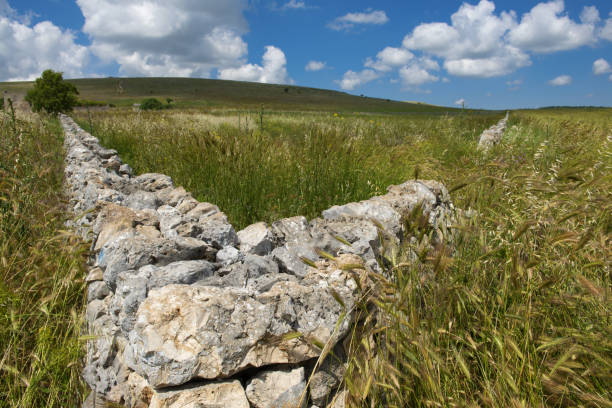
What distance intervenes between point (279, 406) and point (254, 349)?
27 centimetres

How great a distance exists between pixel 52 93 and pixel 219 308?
35410 mm

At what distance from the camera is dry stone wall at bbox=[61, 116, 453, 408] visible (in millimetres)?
1477

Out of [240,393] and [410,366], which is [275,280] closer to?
[240,393]

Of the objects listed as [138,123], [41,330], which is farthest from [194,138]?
[138,123]

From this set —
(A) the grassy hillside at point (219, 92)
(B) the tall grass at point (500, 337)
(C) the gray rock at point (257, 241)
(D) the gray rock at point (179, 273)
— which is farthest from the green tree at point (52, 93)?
(A) the grassy hillside at point (219, 92)

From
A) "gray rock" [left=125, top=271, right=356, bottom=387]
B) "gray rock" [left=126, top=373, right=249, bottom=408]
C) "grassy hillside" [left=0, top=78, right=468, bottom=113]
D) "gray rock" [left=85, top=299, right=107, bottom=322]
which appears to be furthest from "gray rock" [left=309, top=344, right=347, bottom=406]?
"grassy hillside" [left=0, top=78, right=468, bottom=113]

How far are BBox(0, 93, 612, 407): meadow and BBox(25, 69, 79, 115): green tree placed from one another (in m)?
29.6

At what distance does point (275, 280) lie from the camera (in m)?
1.87

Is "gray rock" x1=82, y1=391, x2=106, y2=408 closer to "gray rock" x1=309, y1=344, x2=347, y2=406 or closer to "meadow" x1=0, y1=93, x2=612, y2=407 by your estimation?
"meadow" x1=0, y1=93, x2=612, y2=407

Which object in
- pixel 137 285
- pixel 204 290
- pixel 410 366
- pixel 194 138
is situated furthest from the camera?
pixel 194 138

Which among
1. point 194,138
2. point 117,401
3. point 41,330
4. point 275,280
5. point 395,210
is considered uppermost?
point 194,138

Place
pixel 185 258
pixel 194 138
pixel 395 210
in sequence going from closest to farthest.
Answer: pixel 185 258 → pixel 395 210 → pixel 194 138

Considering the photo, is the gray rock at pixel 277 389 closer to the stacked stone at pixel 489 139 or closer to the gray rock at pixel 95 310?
the gray rock at pixel 95 310

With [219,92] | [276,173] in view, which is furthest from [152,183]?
[219,92]
